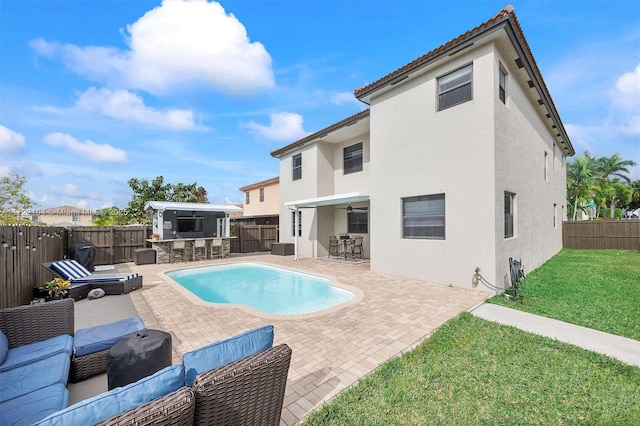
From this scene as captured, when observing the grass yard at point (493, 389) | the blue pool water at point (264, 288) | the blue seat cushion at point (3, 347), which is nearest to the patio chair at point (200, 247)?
the blue pool water at point (264, 288)

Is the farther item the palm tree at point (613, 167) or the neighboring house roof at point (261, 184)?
the palm tree at point (613, 167)

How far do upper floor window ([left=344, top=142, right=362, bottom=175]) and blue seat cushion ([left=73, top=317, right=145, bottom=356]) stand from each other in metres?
12.2

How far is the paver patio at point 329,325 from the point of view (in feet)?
11.5

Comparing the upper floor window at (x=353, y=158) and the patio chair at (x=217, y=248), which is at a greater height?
the upper floor window at (x=353, y=158)

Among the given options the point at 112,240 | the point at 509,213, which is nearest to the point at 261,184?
the point at 112,240

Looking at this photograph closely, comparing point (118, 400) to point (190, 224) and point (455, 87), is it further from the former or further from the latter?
point (190, 224)

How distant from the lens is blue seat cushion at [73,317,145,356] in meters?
3.45

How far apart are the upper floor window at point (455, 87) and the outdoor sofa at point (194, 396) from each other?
882 cm

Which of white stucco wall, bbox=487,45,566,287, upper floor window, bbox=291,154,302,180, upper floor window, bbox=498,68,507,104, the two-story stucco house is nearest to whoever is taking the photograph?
the two-story stucco house

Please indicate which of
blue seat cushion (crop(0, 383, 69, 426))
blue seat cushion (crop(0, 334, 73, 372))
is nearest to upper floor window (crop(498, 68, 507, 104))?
blue seat cushion (crop(0, 383, 69, 426))

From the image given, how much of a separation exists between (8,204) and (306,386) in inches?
565

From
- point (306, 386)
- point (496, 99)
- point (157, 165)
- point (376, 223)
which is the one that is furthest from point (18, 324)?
point (157, 165)

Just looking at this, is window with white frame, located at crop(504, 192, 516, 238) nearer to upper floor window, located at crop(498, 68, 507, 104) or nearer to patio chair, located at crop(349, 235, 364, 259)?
upper floor window, located at crop(498, 68, 507, 104)

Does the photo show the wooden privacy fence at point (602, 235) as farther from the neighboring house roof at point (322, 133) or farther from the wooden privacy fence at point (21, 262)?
the wooden privacy fence at point (21, 262)
